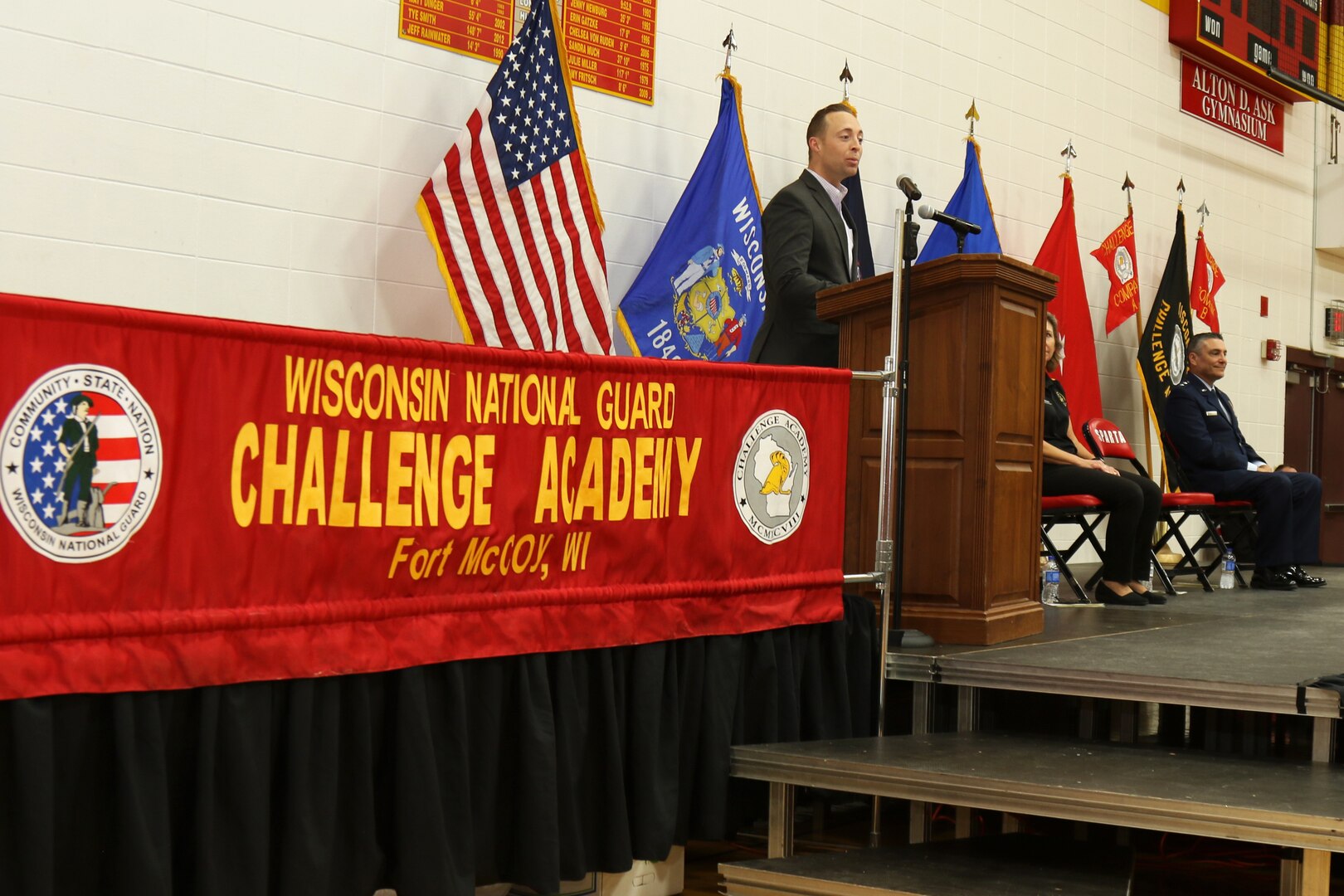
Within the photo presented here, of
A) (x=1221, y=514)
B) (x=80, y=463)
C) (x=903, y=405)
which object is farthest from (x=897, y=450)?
(x=1221, y=514)

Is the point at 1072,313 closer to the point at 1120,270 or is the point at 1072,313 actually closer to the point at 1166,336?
the point at 1120,270

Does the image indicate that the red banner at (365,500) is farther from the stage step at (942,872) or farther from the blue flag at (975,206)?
the blue flag at (975,206)

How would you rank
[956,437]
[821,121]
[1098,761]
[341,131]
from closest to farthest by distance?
[1098,761] → [956,437] → [341,131] → [821,121]

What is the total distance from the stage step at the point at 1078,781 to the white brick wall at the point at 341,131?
218 cm

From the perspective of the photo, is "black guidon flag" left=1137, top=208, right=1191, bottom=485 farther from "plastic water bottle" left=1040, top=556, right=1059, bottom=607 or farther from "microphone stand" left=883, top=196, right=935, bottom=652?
"microphone stand" left=883, top=196, right=935, bottom=652

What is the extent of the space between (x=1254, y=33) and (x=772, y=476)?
677 cm

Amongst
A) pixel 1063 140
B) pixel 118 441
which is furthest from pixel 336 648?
pixel 1063 140

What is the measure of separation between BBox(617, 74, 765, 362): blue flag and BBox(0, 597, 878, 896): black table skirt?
187 centimetres

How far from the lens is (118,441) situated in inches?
87.5

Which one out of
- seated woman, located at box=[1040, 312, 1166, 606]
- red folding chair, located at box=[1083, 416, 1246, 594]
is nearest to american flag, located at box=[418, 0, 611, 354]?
seated woman, located at box=[1040, 312, 1166, 606]

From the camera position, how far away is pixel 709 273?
511cm

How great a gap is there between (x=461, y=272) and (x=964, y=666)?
2026 millimetres

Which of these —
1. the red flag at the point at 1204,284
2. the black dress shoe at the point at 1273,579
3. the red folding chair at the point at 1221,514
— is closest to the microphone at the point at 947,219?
the red folding chair at the point at 1221,514

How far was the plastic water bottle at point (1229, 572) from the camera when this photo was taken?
6484mm
